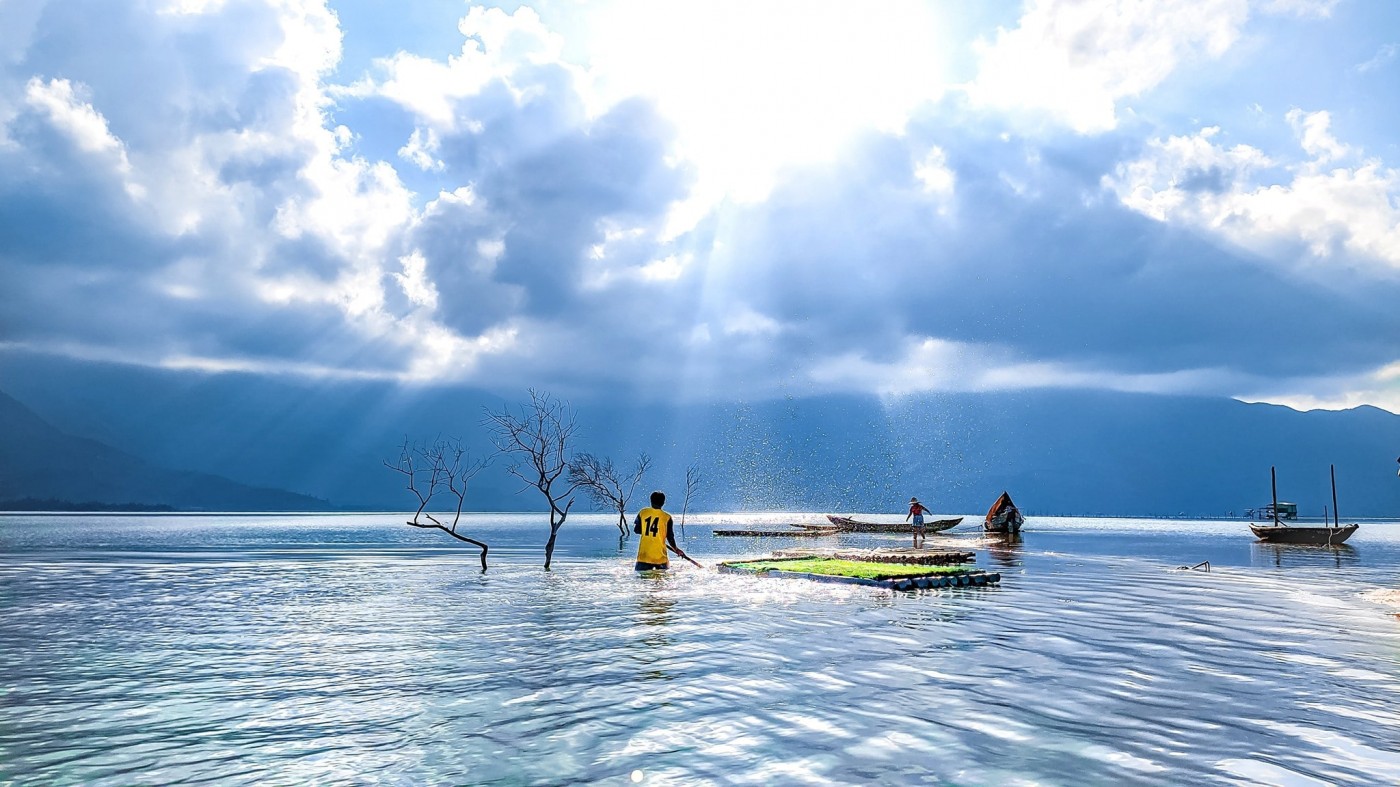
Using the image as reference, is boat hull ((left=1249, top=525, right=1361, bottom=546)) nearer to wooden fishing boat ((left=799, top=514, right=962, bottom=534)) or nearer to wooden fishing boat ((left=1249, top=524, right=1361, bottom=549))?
wooden fishing boat ((left=1249, top=524, right=1361, bottom=549))

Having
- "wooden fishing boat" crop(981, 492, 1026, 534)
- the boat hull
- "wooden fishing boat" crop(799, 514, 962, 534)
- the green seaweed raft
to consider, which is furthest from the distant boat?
the green seaweed raft

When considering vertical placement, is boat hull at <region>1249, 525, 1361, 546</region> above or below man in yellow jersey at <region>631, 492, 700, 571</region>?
below

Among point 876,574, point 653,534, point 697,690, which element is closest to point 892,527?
point 876,574

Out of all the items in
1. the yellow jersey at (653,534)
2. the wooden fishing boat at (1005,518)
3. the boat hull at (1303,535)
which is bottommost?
the boat hull at (1303,535)

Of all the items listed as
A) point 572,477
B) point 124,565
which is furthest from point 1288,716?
point 572,477

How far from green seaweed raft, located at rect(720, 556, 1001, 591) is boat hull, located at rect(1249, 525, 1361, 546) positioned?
70137mm

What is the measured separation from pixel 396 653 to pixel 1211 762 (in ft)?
42.4

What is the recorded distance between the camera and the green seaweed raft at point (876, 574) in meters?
26.1

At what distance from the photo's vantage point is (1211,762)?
793 cm

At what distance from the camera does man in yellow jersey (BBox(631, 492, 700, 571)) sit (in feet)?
88.1

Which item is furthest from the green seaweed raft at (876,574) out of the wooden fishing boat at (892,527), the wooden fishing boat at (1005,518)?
the wooden fishing boat at (1005,518)

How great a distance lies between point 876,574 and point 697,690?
17105mm

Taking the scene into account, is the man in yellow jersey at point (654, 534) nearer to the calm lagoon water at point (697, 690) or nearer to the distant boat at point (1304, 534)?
the calm lagoon water at point (697, 690)

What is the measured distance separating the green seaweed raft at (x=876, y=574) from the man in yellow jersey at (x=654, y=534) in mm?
4769
